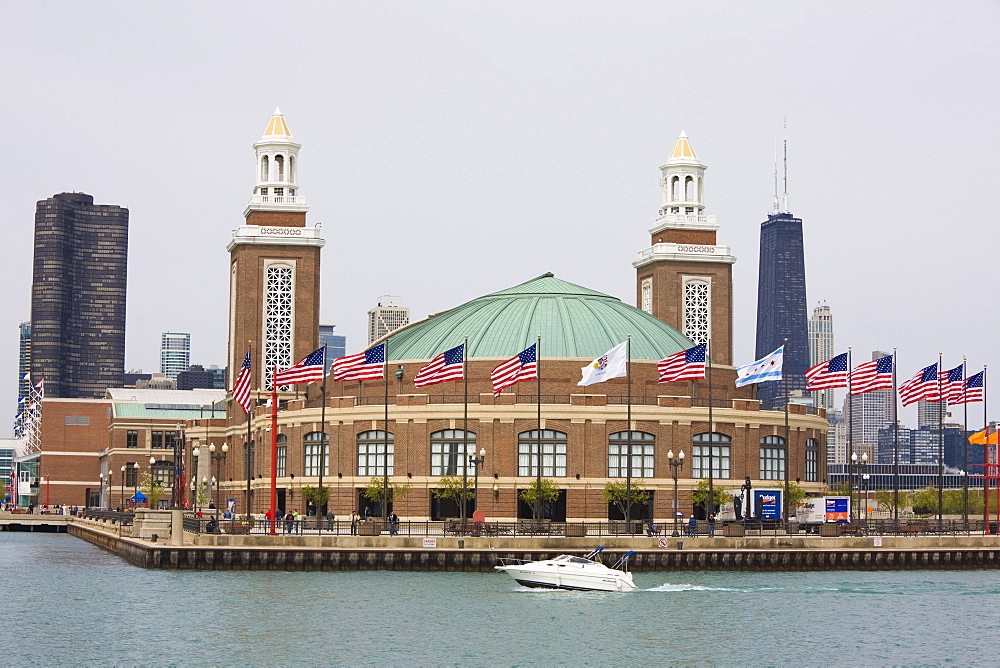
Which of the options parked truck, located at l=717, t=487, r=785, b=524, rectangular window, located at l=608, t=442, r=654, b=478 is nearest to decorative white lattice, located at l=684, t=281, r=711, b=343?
rectangular window, located at l=608, t=442, r=654, b=478

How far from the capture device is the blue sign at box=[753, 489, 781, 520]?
102375 millimetres

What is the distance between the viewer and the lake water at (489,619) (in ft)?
196

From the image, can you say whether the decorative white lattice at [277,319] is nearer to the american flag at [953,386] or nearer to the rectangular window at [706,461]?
the rectangular window at [706,461]

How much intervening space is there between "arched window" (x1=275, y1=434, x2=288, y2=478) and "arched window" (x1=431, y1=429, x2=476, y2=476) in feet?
50.4

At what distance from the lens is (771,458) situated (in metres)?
117

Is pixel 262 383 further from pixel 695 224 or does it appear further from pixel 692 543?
pixel 692 543

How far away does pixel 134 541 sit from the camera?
96.3 m

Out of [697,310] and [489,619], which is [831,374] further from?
[697,310]

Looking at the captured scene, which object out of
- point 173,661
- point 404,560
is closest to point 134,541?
point 404,560

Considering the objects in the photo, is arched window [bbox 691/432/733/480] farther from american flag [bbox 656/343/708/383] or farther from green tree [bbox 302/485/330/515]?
green tree [bbox 302/485/330/515]

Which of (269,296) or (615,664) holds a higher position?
(269,296)

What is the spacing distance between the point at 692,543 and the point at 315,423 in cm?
3908

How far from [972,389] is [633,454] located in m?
25.2

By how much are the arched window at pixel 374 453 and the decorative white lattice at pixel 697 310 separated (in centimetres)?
4462
